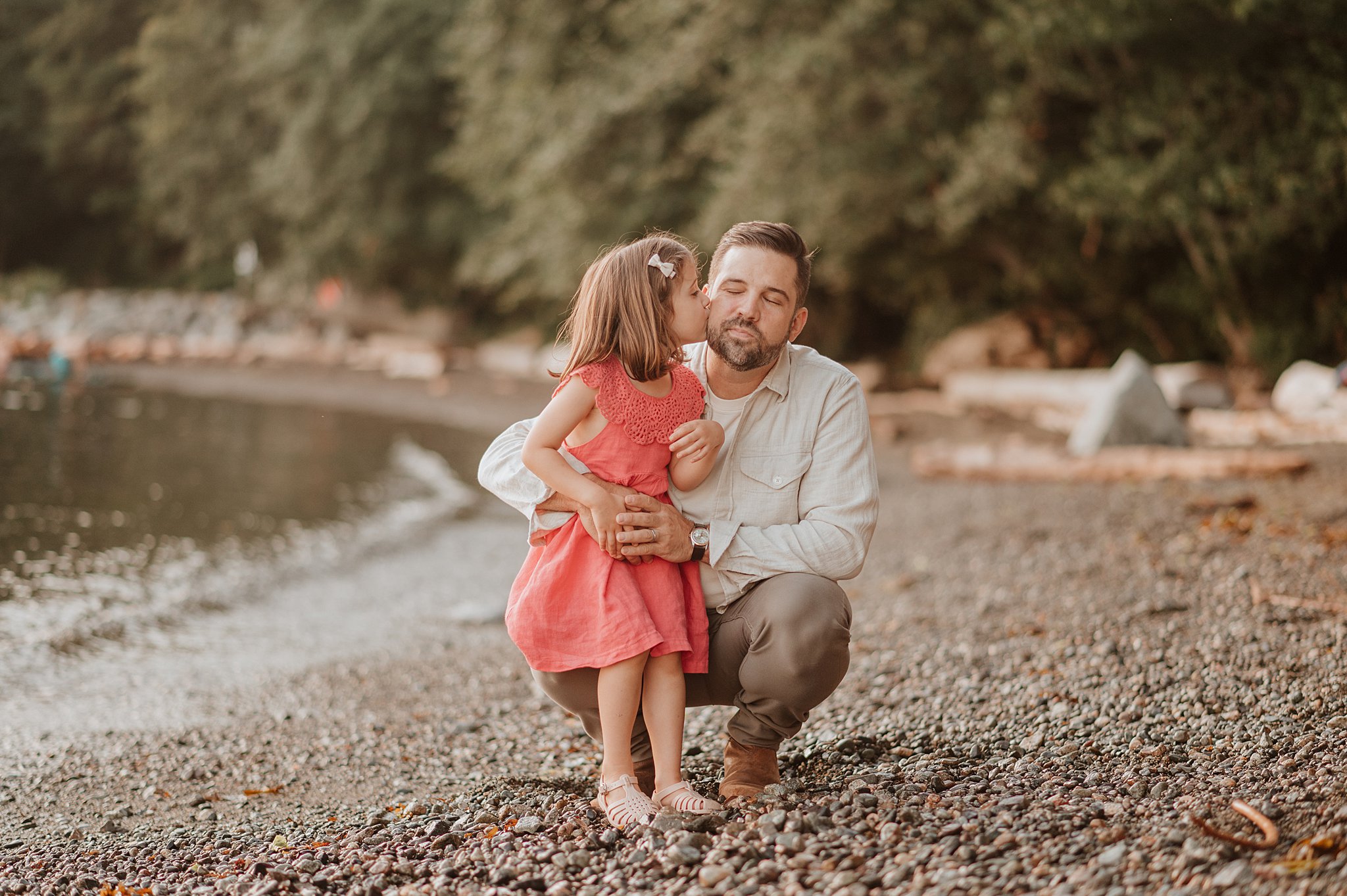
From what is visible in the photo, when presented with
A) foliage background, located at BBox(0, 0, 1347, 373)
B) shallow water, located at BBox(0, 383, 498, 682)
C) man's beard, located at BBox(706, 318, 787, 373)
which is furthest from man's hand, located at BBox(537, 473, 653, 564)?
foliage background, located at BBox(0, 0, 1347, 373)

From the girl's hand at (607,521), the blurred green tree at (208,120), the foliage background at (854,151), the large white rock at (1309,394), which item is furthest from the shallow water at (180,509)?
the blurred green tree at (208,120)

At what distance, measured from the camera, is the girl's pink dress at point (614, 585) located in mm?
3094

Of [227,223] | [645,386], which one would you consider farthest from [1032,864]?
[227,223]

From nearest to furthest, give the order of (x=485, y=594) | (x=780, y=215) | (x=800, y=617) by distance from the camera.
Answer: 1. (x=800, y=617)
2. (x=485, y=594)
3. (x=780, y=215)

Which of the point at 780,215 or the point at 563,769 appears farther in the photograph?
the point at 780,215

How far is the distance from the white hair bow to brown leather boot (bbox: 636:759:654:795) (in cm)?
148

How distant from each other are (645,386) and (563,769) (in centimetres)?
155

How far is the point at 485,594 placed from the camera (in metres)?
7.96

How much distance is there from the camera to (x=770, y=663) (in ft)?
10.5

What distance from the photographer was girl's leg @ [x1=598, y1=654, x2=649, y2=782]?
10.2 ft

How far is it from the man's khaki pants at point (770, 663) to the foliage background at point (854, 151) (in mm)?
9254

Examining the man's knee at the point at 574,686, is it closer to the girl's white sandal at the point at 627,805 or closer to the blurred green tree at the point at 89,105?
the girl's white sandal at the point at 627,805

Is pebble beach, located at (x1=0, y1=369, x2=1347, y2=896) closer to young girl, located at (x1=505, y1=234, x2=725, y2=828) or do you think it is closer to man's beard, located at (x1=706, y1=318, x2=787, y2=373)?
young girl, located at (x1=505, y1=234, x2=725, y2=828)

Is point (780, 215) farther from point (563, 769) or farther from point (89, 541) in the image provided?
point (563, 769)
